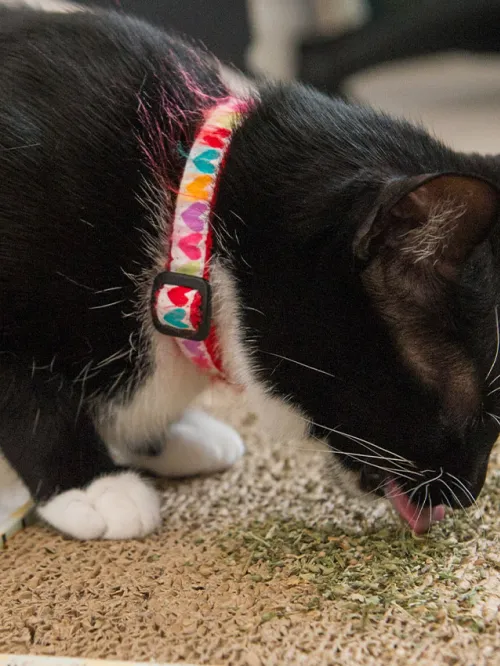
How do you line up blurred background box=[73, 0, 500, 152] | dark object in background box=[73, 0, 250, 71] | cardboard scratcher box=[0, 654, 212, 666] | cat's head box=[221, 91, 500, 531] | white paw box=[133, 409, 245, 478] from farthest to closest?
blurred background box=[73, 0, 500, 152]
dark object in background box=[73, 0, 250, 71]
white paw box=[133, 409, 245, 478]
cat's head box=[221, 91, 500, 531]
cardboard scratcher box=[0, 654, 212, 666]

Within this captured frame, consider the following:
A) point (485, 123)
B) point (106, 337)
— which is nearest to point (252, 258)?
point (106, 337)

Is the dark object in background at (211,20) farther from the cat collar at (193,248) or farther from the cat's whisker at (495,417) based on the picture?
the cat's whisker at (495,417)

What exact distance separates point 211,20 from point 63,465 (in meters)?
1.84

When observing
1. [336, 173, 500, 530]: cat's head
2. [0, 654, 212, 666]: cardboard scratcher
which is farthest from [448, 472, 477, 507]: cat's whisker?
[0, 654, 212, 666]: cardboard scratcher

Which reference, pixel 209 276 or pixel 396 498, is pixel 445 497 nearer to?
pixel 396 498

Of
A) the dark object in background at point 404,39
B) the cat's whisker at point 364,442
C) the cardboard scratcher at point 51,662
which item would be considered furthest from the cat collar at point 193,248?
the dark object in background at point 404,39

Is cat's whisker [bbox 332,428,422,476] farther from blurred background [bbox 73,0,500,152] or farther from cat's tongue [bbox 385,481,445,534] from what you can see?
blurred background [bbox 73,0,500,152]

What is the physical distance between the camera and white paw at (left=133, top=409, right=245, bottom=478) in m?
1.30

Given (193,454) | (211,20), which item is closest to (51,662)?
(193,454)

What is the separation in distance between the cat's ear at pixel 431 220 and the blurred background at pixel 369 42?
1.89 metres

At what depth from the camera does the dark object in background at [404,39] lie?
2955 millimetres

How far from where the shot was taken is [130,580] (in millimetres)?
981

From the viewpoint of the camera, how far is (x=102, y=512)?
1.09m

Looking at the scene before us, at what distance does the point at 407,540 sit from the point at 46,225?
595mm
